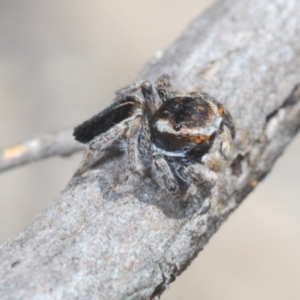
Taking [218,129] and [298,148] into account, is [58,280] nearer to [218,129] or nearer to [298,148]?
[218,129]

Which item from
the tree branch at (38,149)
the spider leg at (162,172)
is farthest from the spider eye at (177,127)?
the tree branch at (38,149)

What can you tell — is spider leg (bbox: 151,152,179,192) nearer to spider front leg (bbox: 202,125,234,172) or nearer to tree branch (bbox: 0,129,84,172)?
spider front leg (bbox: 202,125,234,172)

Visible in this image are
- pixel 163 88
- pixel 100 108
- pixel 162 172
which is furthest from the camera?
pixel 100 108

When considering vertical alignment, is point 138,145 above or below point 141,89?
below

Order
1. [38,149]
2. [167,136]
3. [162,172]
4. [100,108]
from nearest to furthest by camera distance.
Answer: [162,172], [167,136], [38,149], [100,108]

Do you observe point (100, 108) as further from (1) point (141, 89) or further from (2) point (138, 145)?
(2) point (138, 145)

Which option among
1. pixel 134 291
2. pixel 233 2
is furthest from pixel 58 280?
pixel 233 2

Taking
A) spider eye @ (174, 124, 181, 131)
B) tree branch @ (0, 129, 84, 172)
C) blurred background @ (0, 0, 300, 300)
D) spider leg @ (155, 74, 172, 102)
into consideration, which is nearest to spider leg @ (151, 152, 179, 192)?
spider eye @ (174, 124, 181, 131)

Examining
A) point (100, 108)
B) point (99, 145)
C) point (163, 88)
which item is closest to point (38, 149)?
point (99, 145)
